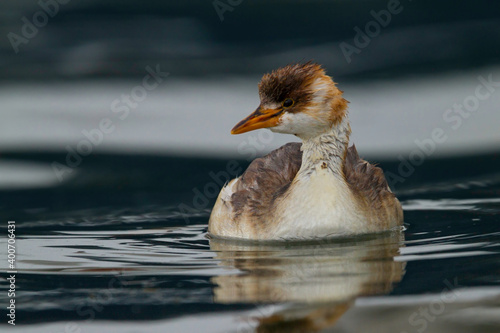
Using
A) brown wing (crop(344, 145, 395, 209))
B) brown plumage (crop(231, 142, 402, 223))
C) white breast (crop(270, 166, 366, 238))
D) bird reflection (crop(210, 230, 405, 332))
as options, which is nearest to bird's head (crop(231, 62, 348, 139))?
white breast (crop(270, 166, 366, 238))

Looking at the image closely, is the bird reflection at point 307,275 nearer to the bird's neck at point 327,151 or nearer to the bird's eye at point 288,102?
the bird's neck at point 327,151

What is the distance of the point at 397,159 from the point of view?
11844 millimetres

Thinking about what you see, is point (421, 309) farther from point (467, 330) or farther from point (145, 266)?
point (145, 266)

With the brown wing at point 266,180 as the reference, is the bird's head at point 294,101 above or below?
above

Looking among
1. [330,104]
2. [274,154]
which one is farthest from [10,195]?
[330,104]

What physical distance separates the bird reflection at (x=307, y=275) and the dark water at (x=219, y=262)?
1 centimetres

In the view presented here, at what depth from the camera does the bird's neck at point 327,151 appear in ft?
30.2

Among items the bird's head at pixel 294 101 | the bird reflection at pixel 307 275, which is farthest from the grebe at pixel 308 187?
the bird reflection at pixel 307 275

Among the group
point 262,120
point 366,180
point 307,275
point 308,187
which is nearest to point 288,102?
point 262,120

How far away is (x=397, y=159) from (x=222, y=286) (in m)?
5.21

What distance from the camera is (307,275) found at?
290 inches

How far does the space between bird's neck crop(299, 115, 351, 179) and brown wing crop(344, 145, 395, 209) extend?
35cm

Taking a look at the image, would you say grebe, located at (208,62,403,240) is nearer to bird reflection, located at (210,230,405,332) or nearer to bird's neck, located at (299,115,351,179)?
bird's neck, located at (299,115,351,179)

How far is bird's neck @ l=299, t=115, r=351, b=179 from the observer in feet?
30.2
